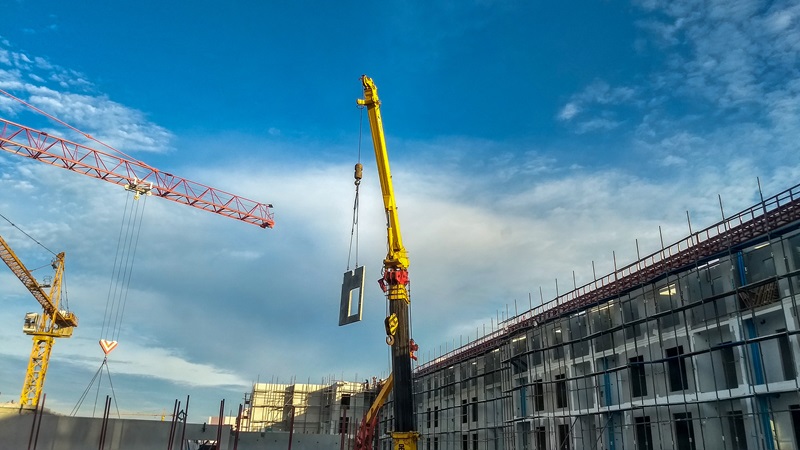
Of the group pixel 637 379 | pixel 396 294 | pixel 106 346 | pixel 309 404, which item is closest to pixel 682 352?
pixel 637 379

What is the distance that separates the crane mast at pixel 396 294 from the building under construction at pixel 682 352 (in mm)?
7509

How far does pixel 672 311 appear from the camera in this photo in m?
22.2

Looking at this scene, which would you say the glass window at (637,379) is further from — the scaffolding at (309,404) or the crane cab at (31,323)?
the crane cab at (31,323)

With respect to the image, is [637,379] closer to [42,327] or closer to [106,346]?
[106,346]

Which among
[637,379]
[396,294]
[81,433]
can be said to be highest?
[396,294]

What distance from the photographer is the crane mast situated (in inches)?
1094

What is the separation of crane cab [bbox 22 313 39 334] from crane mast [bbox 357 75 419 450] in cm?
4236

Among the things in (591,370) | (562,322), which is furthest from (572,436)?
(562,322)

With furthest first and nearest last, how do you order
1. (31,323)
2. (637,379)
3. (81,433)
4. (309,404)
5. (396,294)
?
(309,404) < (31,323) < (81,433) < (396,294) < (637,379)

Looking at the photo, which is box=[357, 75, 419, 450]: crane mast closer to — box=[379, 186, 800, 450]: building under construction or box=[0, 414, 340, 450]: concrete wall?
box=[379, 186, 800, 450]: building under construction

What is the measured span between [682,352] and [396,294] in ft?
44.0

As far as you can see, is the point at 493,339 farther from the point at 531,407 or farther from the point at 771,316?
the point at 771,316

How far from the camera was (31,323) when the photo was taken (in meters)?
55.6

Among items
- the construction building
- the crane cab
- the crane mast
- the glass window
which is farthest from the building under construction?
the crane cab
